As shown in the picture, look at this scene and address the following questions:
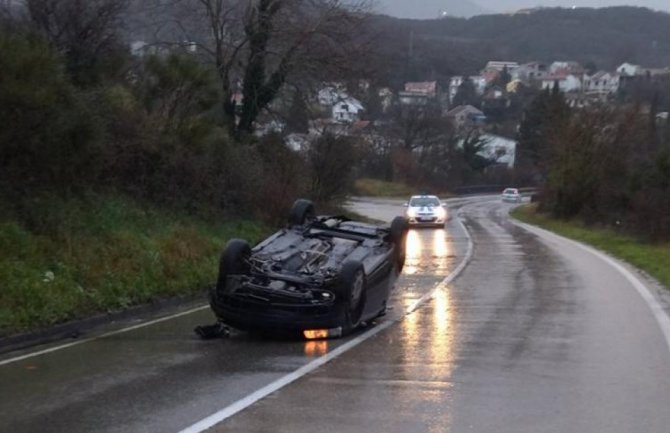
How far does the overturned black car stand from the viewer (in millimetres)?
12914

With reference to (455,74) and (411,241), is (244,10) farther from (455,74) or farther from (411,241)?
(455,74)

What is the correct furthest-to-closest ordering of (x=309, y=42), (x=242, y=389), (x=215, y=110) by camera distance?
1. (x=309, y=42)
2. (x=215, y=110)
3. (x=242, y=389)

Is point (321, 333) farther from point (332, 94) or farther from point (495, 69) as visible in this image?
point (495, 69)

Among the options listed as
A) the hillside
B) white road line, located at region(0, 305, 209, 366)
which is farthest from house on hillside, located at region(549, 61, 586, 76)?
white road line, located at region(0, 305, 209, 366)

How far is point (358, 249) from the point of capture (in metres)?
14.6

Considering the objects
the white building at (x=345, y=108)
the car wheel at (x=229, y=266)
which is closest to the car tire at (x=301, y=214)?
the car wheel at (x=229, y=266)

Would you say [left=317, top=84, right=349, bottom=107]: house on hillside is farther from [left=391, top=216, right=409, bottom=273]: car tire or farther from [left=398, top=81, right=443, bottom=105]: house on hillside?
[left=398, top=81, right=443, bottom=105]: house on hillside

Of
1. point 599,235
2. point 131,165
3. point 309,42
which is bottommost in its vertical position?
point 599,235

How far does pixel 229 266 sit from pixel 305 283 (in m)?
0.96

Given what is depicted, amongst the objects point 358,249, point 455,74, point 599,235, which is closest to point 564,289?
point 358,249

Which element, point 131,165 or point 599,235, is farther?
point 599,235

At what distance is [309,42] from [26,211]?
1633cm

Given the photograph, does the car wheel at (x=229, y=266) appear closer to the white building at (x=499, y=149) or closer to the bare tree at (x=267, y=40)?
the bare tree at (x=267, y=40)

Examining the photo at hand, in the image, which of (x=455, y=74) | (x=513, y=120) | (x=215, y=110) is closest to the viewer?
(x=215, y=110)
